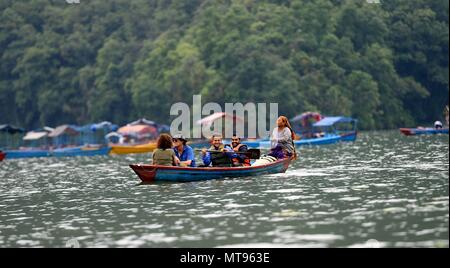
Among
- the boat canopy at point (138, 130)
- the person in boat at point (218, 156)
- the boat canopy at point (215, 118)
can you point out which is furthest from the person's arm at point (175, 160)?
the boat canopy at point (138, 130)

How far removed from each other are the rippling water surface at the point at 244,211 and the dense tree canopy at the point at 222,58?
54.2 metres

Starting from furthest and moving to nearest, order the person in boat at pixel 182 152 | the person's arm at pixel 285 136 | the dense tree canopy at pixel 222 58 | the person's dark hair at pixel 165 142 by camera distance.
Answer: the dense tree canopy at pixel 222 58, the person's arm at pixel 285 136, the person in boat at pixel 182 152, the person's dark hair at pixel 165 142

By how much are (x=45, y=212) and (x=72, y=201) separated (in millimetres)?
2480

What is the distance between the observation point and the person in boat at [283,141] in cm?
2986

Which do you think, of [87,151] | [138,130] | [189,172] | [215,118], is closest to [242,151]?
[189,172]

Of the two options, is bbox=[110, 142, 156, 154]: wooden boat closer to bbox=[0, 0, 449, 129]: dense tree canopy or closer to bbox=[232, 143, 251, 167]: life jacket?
bbox=[0, 0, 449, 129]: dense tree canopy

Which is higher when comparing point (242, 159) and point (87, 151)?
point (242, 159)

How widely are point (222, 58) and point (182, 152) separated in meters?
57.0

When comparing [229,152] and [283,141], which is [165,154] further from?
[283,141]

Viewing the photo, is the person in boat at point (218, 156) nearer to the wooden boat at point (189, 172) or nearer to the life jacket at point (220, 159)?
the life jacket at point (220, 159)

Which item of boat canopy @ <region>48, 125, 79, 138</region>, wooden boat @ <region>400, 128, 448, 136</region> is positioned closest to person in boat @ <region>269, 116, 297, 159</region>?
wooden boat @ <region>400, 128, 448, 136</region>

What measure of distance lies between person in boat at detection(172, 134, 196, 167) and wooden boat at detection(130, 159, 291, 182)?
49 cm

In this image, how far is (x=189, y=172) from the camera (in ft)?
91.2

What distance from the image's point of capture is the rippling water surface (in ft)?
53.7
